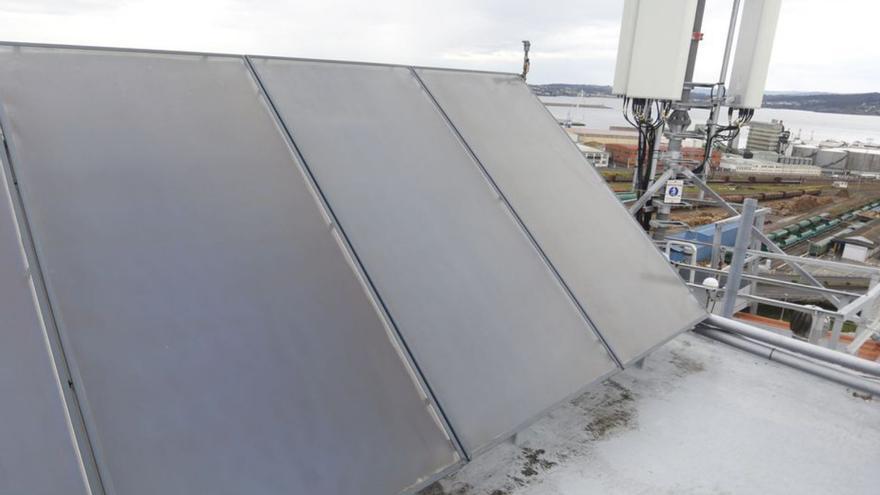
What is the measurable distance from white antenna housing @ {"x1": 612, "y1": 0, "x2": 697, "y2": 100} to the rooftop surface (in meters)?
7.78

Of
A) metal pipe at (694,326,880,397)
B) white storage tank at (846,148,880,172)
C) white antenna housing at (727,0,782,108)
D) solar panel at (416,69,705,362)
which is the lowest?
white storage tank at (846,148,880,172)

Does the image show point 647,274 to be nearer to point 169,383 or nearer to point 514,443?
point 514,443

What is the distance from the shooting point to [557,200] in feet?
12.9

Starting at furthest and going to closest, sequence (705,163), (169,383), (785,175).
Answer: (785,175), (705,163), (169,383)

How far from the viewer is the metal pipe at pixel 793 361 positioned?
13.0ft

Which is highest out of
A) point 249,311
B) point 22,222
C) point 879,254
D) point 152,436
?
point 22,222

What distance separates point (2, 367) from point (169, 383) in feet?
1.48

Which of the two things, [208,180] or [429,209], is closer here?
[208,180]

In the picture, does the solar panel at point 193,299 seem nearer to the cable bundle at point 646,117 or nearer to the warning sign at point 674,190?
the cable bundle at point 646,117

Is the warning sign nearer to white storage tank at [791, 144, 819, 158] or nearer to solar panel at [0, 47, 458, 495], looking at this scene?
solar panel at [0, 47, 458, 495]

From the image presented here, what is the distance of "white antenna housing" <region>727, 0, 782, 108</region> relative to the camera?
10.8 meters

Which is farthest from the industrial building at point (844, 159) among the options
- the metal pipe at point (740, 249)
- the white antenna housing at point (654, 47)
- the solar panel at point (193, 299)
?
the solar panel at point (193, 299)

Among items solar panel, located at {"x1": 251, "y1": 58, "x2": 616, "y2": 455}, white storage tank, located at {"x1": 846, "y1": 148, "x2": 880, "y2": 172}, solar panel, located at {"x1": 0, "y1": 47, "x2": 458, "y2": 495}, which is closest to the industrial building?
white storage tank, located at {"x1": 846, "y1": 148, "x2": 880, "y2": 172}

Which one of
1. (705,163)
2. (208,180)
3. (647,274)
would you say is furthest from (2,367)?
(705,163)
